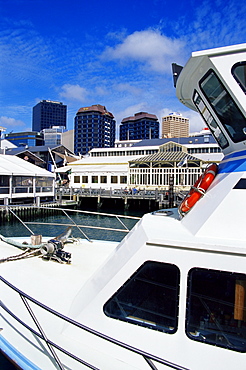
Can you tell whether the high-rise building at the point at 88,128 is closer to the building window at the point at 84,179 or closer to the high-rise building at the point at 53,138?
the high-rise building at the point at 53,138

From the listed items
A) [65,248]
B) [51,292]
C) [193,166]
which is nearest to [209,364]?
[51,292]

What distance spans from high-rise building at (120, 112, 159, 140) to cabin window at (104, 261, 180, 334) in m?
143

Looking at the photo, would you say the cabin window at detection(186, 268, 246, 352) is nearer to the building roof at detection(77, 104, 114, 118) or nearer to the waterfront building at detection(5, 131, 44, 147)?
the waterfront building at detection(5, 131, 44, 147)

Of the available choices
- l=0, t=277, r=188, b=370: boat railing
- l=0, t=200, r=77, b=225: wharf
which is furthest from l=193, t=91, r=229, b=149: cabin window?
l=0, t=200, r=77, b=225: wharf

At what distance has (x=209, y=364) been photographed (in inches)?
89.0

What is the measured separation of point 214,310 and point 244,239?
0.71 meters

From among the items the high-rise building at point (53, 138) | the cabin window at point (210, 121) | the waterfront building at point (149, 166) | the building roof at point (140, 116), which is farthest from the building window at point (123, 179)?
the building roof at point (140, 116)

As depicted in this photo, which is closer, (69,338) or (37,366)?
(37,366)

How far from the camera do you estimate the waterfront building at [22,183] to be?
23766 millimetres

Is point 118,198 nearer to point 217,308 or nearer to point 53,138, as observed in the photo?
point 217,308

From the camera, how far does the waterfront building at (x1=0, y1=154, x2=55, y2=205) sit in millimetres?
23766

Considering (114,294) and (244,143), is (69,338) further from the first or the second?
(244,143)

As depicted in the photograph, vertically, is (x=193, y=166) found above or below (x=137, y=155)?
below

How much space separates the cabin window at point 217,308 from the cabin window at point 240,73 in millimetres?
2058
